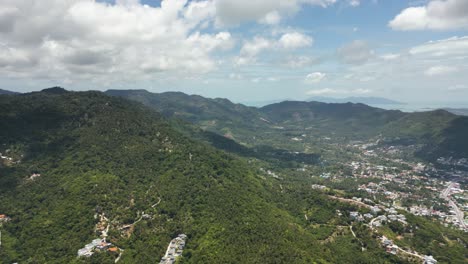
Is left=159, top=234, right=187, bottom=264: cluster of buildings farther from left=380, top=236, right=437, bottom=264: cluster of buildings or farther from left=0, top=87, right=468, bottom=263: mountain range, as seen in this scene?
left=380, top=236, right=437, bottom=264: cluster of buildings

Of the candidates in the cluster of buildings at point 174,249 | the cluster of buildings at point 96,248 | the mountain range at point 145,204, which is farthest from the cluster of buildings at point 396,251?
the cluster of buildings at point 96,248

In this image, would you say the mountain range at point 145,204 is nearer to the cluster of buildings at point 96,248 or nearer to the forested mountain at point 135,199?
the forested mountain at point 135,199

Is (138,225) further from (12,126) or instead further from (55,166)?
(12,126)

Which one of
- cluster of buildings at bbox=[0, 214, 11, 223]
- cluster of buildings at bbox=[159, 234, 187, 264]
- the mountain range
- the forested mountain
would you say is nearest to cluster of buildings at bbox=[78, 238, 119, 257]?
the mountain range

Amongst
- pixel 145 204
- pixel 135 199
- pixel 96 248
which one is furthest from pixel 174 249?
pixel 135 199

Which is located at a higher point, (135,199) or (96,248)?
(135,199)

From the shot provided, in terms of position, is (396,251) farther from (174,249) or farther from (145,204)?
(145,204)
